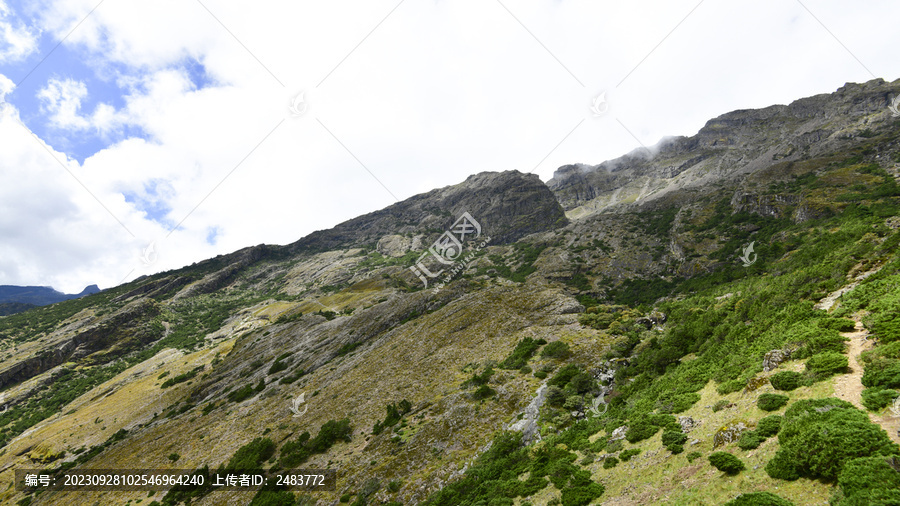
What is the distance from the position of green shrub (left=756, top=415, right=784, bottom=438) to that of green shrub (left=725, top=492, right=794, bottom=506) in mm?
3140

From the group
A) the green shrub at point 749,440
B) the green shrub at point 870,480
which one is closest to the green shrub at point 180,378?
the green shrub at point 749,440

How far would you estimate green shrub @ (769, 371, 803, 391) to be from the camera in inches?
496

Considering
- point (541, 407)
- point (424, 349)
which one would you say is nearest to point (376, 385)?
point (424, 349)

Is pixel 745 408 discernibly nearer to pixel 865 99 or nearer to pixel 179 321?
pixel 179 321

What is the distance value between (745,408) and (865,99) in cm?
26709

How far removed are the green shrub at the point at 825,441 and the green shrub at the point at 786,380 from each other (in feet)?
7.00

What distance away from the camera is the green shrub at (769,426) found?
36.5ft

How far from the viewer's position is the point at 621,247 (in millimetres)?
100062

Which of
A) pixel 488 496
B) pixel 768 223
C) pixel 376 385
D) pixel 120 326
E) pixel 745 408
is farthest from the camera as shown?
pixel 120 326

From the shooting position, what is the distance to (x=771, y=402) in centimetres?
1220

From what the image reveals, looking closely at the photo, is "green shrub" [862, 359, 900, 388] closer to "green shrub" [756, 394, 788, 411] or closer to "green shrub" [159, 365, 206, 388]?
"green shrub" [756, 394, 788, 411]

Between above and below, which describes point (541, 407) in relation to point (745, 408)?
above

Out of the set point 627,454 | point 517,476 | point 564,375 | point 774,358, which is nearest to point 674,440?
point 627,454

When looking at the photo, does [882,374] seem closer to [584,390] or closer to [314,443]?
[584,390]
